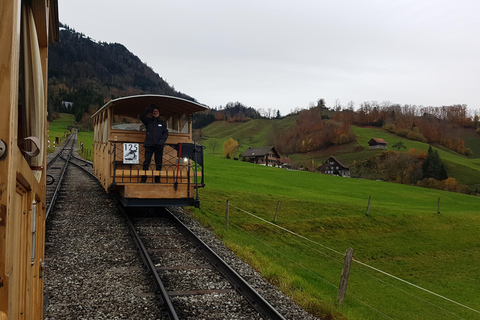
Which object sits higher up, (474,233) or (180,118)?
(180,118)

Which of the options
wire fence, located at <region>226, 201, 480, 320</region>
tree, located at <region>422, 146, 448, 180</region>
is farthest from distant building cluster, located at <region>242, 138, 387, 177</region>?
wire fence, located at <region>226, 201, 480, 320</region>

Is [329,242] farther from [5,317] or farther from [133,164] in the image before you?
[5,317]

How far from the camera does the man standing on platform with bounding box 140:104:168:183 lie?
38.1 feet

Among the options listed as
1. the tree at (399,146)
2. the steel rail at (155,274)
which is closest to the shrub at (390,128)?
the tree at (399,146)

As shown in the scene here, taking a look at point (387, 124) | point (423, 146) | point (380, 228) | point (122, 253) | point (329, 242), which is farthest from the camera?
point (387, 124)

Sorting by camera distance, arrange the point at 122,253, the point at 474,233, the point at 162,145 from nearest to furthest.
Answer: the point at 122,253
the point at 162,145
the point at 474,233

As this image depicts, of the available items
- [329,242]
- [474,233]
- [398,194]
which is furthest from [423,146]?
[329,242]

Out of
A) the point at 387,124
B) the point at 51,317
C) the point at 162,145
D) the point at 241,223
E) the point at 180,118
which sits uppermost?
the point at 387,124

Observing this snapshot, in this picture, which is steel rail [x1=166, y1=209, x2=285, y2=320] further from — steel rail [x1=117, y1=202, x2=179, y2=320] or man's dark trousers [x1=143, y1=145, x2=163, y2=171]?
man's dark trousers [x1=143, y1=145, x2=163, y2=171]

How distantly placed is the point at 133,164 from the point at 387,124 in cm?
15698

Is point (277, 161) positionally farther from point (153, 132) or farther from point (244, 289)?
point (244, 289)

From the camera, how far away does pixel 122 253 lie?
8.52 meters

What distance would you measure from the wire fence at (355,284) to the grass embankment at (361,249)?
42mm

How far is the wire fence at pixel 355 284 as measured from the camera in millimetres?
10993
